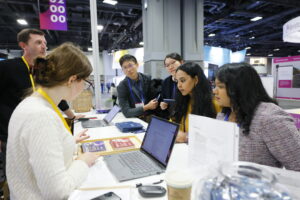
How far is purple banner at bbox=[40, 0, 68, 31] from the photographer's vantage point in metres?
3.56

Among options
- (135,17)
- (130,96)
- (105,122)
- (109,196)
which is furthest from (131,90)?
(135,17)

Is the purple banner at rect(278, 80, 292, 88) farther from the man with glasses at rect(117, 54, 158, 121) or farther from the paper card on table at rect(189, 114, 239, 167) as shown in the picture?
the paper card on table at rect(189, 114, 239, 167)

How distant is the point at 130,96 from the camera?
2.79 meters

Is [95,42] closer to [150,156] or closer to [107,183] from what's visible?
[150,156]

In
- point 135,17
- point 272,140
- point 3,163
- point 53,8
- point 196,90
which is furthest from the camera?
point 135,17

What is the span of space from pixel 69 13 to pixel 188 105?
277 inches

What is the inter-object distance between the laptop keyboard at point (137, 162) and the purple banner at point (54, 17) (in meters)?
3.22

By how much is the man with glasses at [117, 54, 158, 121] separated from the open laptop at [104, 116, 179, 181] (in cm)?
129

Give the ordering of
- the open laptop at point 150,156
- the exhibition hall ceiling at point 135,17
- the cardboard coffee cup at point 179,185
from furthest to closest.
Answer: the exhibition hall ceiling at point 135,17 < the open laptop at point 150,156 < the cardboard coffee cup at point 179,185

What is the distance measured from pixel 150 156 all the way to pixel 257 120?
677 mm

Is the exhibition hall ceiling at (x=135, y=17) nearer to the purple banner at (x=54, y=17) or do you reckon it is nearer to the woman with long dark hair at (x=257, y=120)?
the purple banner at (x=54, y=17)

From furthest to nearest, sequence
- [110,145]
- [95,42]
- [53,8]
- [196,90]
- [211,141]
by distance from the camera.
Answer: [95,42]
[53,8]
[196,90]
[110,145]
[211,141]

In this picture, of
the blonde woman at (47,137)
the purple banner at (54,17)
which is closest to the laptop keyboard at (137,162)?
the blonde woman at (47,137)

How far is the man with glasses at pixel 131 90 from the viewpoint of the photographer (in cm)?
270
